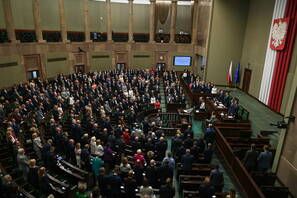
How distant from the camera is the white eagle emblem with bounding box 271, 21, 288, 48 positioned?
12023 mm

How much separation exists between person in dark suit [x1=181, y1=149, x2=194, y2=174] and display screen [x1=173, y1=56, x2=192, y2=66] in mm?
18502

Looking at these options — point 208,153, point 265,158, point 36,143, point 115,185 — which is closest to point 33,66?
point 36,143

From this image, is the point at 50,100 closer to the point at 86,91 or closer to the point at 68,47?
the point at 86,91

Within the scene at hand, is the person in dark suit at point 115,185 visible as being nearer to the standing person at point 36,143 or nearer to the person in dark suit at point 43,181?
the person in dark suit at point 43,181

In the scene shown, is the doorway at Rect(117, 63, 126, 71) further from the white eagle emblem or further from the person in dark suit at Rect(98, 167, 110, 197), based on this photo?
the person in dark suit at Rect(98, 167, 110, 197)

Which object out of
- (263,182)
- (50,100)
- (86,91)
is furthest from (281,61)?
(50,100)

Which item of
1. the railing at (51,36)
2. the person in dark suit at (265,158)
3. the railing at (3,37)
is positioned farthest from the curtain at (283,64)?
the railing at (3,37)

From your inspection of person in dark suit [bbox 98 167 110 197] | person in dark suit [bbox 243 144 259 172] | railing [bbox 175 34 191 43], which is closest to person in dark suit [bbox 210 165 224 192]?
person in dark suit [bbox 243 144 259 172]

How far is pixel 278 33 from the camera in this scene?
1253 cm

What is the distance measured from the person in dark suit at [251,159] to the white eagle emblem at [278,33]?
26.0ft

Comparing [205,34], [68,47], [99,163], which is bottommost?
[99,163]

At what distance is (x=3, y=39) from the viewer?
48.5 feet

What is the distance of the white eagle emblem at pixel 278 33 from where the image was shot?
12.0 m

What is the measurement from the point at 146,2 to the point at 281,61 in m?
17.8
